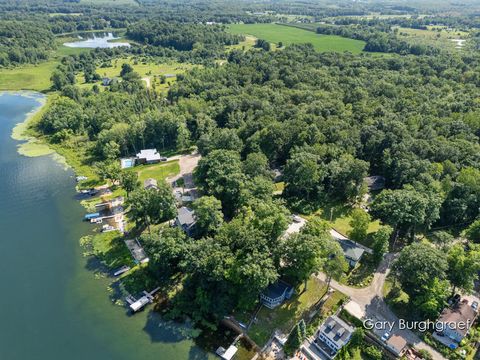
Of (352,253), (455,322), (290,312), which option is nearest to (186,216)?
(290,312)

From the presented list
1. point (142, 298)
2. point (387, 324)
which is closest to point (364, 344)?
point (387, 324)

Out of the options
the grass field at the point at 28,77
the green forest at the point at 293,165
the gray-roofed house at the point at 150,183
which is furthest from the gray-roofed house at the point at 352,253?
the grass field at the point at 28,77

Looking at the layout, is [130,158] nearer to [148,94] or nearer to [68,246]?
[68,246]

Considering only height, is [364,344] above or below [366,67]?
below

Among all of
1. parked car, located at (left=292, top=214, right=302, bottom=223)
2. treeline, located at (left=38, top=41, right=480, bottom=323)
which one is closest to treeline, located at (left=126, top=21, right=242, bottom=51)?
treeline, located at (left=38, top=41, right=480, bottom=323)

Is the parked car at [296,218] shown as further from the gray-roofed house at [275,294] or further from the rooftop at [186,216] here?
the rooftop at [186,216]

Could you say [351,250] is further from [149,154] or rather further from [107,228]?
[149,154]

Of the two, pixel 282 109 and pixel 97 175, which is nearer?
pixel 97 175
